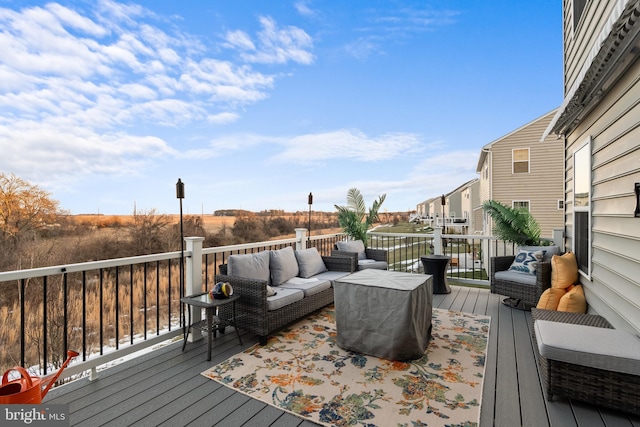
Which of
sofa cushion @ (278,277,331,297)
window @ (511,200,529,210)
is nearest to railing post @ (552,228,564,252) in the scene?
sofa cushion @ (278,277,331,297)

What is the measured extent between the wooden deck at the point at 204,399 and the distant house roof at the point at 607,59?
2.43 meters

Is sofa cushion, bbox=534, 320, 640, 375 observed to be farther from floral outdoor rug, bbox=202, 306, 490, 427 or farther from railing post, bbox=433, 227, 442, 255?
railing post, bbox=433, 227, 442, 255

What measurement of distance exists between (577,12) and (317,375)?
17.6 ft

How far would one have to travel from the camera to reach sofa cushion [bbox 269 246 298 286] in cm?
382

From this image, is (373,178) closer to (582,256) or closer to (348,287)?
(582,256)

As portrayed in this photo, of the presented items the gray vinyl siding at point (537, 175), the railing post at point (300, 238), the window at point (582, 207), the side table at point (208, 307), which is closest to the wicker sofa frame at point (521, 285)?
the window at point (582, 207)

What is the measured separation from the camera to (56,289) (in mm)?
5242

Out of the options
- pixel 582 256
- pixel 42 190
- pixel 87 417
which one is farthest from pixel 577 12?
pixel 42 190

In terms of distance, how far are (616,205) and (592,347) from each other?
133 centimetres

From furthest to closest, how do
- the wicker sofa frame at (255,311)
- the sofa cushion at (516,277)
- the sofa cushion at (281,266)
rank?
the sofa cushion at (516,277), the sofa cushion at (281,266), the wicker sofa frame at (255,311)

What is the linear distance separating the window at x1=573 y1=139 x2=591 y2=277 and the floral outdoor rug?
1.46 m

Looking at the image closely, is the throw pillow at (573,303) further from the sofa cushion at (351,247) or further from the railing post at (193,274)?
the railing post at (193,274)

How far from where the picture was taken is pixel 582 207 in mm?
3480

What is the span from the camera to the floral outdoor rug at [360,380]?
192 centimetres
